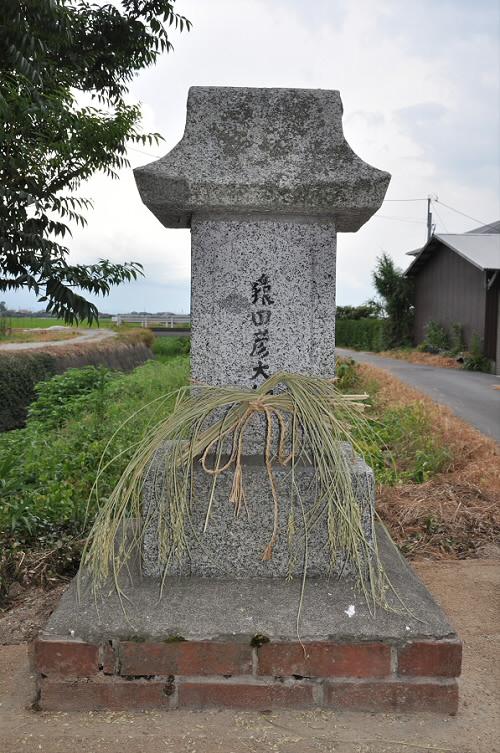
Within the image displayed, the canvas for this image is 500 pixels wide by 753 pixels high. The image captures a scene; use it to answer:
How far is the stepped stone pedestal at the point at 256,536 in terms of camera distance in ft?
6.36

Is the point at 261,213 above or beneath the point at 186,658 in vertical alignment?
above

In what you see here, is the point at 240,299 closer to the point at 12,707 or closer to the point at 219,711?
the point at 219,711

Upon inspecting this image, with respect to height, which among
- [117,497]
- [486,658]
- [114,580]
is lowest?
[486,658]

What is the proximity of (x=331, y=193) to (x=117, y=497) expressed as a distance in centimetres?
134

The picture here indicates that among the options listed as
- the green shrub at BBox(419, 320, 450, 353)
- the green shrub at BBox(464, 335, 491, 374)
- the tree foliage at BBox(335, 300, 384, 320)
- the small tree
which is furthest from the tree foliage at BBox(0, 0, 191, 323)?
the tree foliage at BBox(335, 300, 384, 320)

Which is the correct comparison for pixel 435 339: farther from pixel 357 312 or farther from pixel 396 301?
pixel 357 312

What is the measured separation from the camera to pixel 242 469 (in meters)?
2.30

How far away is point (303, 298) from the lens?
2520mm

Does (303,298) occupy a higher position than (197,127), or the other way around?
(197,127)

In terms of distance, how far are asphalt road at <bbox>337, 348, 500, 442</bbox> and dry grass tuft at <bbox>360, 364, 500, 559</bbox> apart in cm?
166

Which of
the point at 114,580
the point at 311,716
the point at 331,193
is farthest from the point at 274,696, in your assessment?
the point at 331,193

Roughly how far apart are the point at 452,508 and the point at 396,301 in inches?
825

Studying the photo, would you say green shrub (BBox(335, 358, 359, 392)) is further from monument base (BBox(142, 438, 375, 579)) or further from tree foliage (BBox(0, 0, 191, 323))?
monument base (BBox(142, 438, 375, 579))

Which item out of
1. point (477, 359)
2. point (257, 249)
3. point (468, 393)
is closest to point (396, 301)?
point (477, 359)
